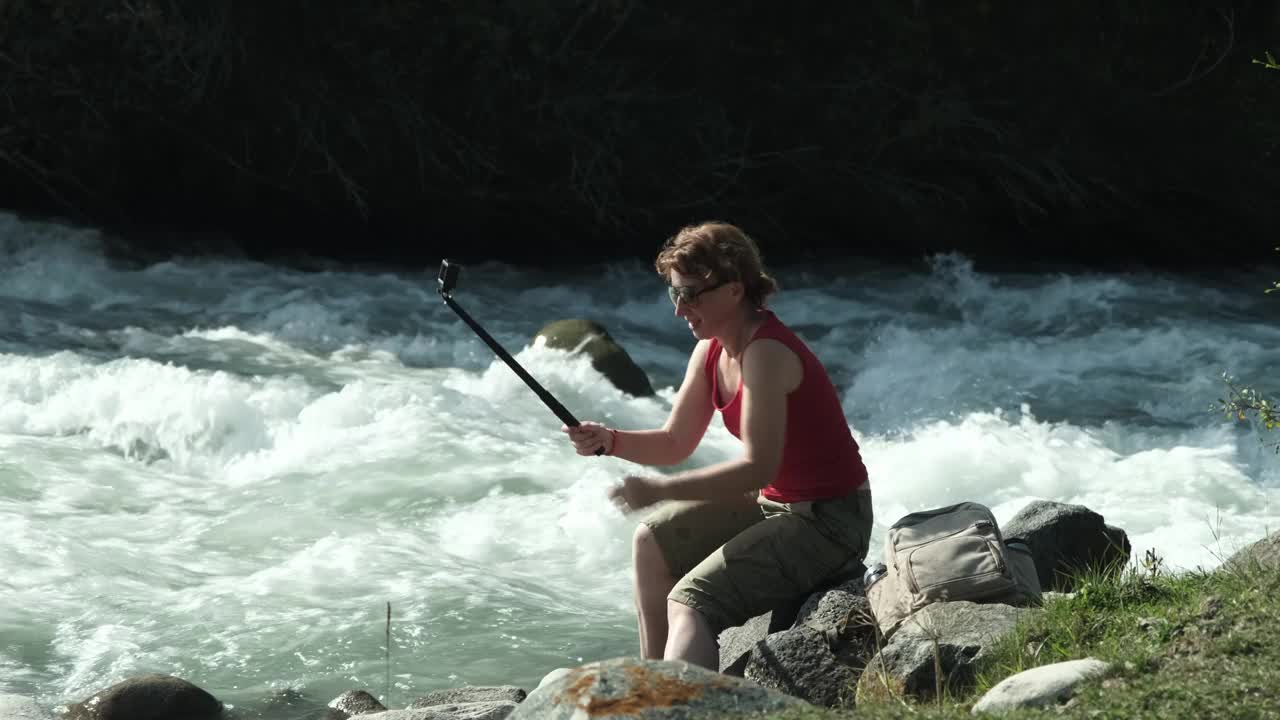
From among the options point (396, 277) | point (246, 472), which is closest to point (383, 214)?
point (396, 277)

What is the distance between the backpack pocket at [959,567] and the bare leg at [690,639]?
2.07ft

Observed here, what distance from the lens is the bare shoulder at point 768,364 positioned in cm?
438

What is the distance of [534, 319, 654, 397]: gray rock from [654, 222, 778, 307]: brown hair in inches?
245

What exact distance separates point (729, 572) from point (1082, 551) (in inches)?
80.6

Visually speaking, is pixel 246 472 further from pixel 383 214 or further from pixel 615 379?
pixel 383 214

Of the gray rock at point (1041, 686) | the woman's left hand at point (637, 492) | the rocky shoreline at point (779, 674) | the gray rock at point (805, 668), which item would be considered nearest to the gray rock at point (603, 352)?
the rocky shoreline at point (779, 674)

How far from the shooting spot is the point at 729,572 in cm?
450

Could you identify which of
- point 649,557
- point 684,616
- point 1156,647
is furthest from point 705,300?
point 1156,647

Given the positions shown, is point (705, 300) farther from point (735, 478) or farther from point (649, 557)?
point (649, 557)

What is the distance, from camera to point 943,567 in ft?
15.1

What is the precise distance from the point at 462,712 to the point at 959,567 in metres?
1.56

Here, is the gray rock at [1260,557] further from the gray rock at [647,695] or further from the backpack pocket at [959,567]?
the gray rock at [647,695]

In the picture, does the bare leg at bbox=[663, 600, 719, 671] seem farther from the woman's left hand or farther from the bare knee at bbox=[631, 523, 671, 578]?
the woman's left hand

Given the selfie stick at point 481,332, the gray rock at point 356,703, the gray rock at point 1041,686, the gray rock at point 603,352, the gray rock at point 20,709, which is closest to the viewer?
the gray rock at point 1041,686
